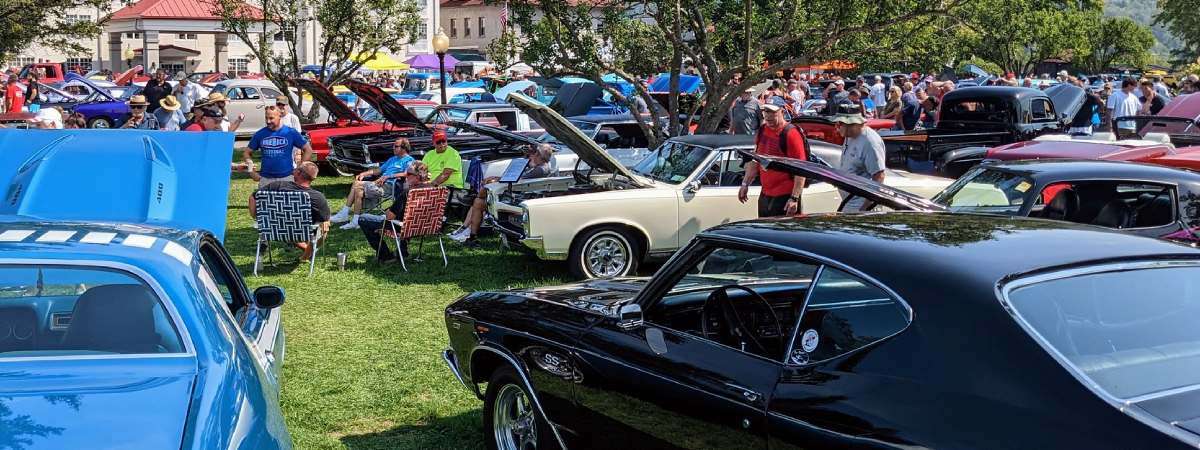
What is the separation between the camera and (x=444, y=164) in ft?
43.8

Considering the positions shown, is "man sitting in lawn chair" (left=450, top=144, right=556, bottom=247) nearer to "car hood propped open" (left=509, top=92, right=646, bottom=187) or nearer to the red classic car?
"car hood propped open" (left=509, top=92, right=646, bottom=187)

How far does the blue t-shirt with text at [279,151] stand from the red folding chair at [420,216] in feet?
4.72

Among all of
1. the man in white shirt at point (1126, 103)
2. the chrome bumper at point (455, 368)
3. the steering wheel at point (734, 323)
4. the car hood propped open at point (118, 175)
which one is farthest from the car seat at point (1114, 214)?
the man in white shirt at point (1126, 103)

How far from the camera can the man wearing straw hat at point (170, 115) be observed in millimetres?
18655

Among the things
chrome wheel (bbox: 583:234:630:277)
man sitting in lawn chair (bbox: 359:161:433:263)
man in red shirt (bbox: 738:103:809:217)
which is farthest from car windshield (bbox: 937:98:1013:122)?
man sitting in lawn chair (bbox: 359:161:433:263)

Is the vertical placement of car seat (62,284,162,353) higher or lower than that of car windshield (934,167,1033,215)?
lower

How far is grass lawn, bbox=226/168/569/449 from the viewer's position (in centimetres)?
623

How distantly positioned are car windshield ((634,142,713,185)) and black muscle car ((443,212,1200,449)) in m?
6.02

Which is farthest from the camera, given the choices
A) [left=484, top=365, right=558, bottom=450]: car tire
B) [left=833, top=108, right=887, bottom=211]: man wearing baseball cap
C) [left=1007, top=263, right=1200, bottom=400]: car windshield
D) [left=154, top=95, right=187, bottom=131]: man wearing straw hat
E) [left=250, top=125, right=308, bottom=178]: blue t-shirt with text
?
[left=154, top=95, right=187, bottom=131]: man wearing straw hat

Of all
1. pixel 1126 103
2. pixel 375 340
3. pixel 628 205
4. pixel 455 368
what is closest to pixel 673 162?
pixel 628 205

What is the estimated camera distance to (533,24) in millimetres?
16828

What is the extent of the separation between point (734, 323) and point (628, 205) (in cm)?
632

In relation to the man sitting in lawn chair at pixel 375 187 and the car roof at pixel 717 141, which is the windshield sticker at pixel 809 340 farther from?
the man sitting in lawn chair at pixel 375 187

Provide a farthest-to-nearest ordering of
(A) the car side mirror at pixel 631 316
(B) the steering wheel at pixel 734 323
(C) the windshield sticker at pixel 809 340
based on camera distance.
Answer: (A) the car side mirror at pixel 631 316 < (B) the steering wheel at pixel 734 323 < (C) the windshield sticker at pixel 809 340
